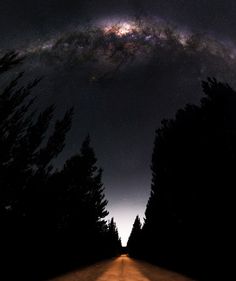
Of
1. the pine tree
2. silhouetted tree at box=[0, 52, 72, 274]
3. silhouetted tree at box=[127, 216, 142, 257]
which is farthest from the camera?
the pine tree

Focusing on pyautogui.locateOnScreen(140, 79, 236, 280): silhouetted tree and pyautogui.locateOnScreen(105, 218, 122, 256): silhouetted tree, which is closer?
pyautogui.locateOnScreen(140, 79, 236, 280): silhouetted tree

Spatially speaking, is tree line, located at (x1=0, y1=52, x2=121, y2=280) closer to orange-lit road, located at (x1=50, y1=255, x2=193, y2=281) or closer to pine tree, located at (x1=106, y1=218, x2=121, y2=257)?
orange-lit road, located at (x1=50, y1=255, x2=193, y2=281)

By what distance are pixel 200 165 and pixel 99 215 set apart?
1042 inches

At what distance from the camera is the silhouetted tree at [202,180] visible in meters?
10.7

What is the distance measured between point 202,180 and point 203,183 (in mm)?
195

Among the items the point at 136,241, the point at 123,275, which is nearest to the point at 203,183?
the point at 123,275

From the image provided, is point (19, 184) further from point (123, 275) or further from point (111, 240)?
point (111, 240)

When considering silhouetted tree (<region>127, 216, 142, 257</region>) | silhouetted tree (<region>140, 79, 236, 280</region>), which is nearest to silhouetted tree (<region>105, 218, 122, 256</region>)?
silhouetted tree (<region>127, 216, 142, 257</region>)

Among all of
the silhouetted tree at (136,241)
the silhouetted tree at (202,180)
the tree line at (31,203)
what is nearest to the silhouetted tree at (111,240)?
the silhouetted tree at (136,241)

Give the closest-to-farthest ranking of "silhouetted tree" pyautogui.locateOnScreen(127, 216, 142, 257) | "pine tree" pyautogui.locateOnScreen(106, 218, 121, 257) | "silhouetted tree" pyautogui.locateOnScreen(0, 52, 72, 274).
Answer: "silhouetted tree" pyautogui.locateOnScreen(0, 52, 72, 274) → "silhouetted tree" pyautogui.locateOnScreen(127, 216, 142, 257) → "pine tree" pyautogui.locateOnScreen(106, 218, 121, 257)

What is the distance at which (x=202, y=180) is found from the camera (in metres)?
12.6

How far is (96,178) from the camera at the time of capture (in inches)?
1517

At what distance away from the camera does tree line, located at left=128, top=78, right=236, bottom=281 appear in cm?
1058

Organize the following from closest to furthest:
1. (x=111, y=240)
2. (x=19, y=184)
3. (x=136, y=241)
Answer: (x=19, y=184) < (x=136, y=241) < (x=111, y=240)
